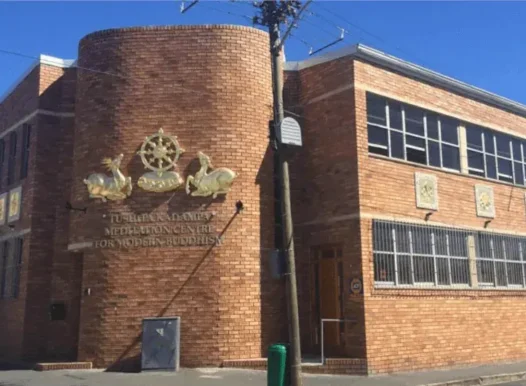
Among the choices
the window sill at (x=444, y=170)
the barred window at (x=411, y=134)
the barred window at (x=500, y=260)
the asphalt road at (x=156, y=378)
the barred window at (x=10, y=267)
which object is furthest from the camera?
the barred window at (x=10, y=267)

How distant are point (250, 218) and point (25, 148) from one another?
750cm

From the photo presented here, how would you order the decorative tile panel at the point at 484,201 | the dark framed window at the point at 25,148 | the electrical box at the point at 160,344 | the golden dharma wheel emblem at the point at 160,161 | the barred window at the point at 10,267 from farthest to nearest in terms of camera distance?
the dark framed window at the point at 25,148 < the barred window at the point at 10,267 < the decorative tile panel at the point at 484,201 < the golden dharma wheel emblem at the point at 160,161 < the electrical box at the point at 160,344

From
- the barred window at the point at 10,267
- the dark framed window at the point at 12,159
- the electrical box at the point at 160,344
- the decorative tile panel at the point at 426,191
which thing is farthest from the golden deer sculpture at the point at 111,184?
the decorative tile panel at the point at 426,191

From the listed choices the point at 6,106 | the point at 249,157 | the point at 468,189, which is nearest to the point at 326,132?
the point at 249,157

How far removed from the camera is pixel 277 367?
10.3m

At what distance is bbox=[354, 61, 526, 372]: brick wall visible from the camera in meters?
13.5

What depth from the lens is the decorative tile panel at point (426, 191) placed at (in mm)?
15031

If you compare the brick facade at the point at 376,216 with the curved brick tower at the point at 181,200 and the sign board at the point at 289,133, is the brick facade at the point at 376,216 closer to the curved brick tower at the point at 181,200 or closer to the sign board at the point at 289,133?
the curved brick tower at the point at 181,200

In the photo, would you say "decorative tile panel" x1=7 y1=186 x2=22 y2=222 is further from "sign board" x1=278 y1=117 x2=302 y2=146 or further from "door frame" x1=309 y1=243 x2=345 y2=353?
"sign board" x1=278 y1=117 x2=302 y2=146

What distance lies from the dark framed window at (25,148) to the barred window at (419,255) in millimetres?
9871

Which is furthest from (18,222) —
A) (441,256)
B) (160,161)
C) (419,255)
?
(441,256)

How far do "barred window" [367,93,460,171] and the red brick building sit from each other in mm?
48

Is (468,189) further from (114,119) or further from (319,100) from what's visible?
(114,119)

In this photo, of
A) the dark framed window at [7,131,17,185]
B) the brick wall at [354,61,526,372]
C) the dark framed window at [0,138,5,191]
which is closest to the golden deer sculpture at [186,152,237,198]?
the brick wall at [354,61,526,372]
